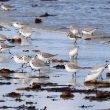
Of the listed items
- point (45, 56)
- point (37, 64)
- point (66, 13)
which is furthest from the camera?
point (66, 13)

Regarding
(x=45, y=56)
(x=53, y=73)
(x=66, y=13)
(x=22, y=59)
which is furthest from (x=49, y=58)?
(x=66, y=13)

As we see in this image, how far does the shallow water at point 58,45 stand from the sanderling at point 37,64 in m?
0.22

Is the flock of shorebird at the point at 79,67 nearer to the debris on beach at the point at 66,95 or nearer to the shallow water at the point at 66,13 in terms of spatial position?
the shallow water at the point at 66,13

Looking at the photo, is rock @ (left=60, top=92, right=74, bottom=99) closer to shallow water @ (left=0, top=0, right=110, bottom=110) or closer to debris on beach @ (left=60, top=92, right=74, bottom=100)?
debris on beach @ (left=60, top=92, right=74, bottom=100)

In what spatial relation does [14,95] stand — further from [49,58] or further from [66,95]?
[49,58]

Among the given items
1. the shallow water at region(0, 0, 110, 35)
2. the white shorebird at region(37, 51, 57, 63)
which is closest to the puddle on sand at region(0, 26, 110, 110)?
the white shorebird at region(37, 51, 57, 63)

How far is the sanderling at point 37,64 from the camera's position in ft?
61.1

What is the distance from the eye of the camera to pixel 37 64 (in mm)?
18656

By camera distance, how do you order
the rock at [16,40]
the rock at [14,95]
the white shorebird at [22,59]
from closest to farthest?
the rock at [14,95], the white shorebird at [22,59], the rock at [16,40]

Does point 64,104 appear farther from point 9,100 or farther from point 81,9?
point 81,9

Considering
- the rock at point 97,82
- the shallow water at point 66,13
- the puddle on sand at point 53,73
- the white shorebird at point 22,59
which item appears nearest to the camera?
the puddle on sand at point 53,73

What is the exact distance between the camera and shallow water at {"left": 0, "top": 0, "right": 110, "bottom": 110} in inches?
596

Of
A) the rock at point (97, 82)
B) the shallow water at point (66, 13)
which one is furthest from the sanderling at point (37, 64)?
the shallow water at point (66, 13)

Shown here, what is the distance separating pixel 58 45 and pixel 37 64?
5.65 meters
